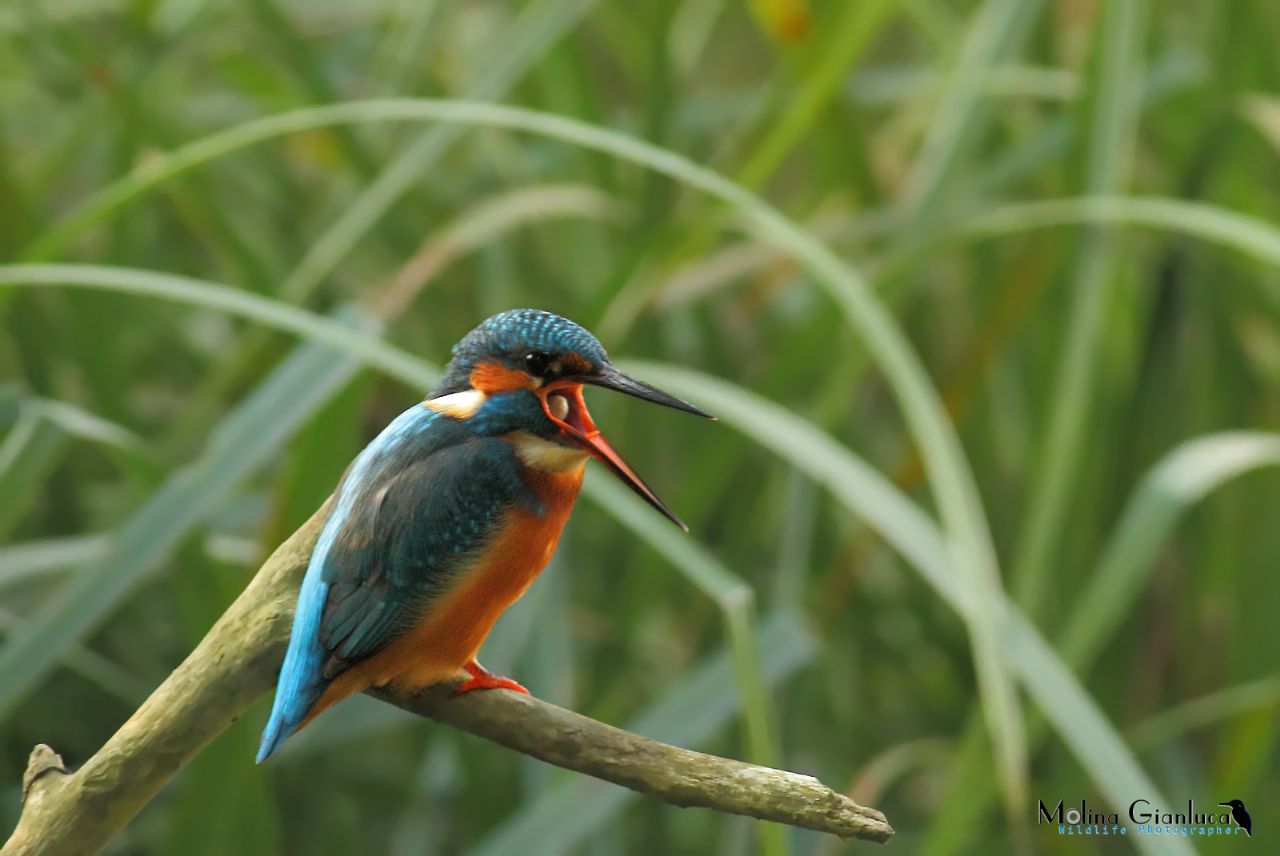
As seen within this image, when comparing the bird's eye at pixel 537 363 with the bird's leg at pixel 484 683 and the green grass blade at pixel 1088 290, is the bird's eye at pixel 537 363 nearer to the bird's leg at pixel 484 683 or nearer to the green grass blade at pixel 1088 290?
the bird's leg at pixel 484 683

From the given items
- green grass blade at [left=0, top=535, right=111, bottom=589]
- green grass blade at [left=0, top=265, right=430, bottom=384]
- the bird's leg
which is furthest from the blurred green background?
the bird's leg

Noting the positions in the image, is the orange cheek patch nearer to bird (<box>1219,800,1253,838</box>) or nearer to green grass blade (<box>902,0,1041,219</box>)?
bird (<box>1219,800,1253,838</box>)

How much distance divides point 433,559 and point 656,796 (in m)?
0.07

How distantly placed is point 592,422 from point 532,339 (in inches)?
0.8

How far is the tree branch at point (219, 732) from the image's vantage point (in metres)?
0.25

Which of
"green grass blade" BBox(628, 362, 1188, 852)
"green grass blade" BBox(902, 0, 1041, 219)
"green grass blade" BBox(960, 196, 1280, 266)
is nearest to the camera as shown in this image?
"green grass blade" BBox(628, 362, 1188, 852)

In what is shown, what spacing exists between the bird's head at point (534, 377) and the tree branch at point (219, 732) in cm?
5

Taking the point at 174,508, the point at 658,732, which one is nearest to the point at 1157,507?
the point at 658,732

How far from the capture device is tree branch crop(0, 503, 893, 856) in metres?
0.25

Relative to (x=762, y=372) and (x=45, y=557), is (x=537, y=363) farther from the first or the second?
(x=762, y=372)

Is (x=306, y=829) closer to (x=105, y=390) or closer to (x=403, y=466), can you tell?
(x=105, y=390)

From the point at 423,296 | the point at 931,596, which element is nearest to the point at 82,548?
the point at 423,296

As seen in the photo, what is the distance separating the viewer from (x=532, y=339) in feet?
0.94

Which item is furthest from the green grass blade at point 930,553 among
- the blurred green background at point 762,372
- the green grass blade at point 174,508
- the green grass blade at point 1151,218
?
the green grass blade at point 1151,218
